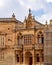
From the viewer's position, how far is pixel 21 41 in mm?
62094

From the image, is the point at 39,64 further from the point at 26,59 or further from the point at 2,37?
the point at 2,37

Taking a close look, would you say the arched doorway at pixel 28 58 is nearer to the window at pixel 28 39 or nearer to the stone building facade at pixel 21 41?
the stone building facade at pixel 21 41

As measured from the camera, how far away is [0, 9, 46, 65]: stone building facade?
2365 inches

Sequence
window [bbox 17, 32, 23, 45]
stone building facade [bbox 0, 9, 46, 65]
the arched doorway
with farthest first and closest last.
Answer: window [bbox 17, 32, 23, 45]
the arched doorway
stone building facade [bbox 0, 9, 46, 65]

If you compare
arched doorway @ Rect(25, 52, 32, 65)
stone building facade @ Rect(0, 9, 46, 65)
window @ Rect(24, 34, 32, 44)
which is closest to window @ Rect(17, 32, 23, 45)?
stone building facade @ Rect(0, 9, 46, 65)

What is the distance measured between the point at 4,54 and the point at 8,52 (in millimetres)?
854

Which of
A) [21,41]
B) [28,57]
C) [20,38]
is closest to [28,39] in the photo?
[21,41]

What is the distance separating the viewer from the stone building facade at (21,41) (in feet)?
197

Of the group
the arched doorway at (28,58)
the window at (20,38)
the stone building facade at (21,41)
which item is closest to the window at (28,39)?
the stone building facade at (21,41)

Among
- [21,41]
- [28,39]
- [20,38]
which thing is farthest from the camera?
[20,38]

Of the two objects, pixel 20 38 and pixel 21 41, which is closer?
pixel 21 41

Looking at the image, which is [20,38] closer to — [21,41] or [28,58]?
[21,41]

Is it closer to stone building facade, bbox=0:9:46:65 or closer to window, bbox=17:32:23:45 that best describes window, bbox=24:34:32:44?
stone building facade, bbox=0:9:46:65

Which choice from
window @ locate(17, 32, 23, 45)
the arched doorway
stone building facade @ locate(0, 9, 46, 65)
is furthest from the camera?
window @ locate(17, 32, 23, 45)
